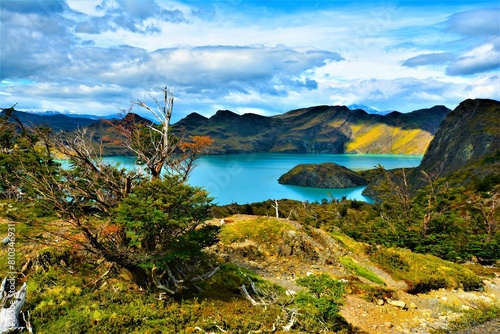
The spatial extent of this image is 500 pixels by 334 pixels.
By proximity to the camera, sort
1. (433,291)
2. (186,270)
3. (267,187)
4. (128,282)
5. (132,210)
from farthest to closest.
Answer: (267,187) → (433,291) → (186,270) → (128,282) → (132,210)

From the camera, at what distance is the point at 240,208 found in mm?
55344

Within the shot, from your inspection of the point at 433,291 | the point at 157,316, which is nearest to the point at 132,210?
the point at 157,316

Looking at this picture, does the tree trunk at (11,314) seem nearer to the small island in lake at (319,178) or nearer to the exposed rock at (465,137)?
the exposed rock at (465,137)

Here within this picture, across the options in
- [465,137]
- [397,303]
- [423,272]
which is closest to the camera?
[397,303]

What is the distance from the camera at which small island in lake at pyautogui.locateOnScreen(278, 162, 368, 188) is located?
154750mm

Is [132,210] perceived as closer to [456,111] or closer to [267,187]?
[267,187]

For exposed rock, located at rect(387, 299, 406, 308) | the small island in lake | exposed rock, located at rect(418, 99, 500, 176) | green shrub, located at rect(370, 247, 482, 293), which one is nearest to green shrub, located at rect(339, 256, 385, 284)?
green shrub, located at rect(370, 247, 482, 293)

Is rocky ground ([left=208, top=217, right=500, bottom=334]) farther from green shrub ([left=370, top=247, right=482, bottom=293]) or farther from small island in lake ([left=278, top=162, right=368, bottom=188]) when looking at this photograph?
small island in lake ([left=278, top=162, right=368, bottom=188])

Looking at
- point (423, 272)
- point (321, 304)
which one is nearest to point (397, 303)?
point (423, 272)

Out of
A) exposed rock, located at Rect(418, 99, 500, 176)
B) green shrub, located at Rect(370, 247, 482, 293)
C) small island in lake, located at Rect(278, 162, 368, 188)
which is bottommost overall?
small island in lake, located at Rect(278, 162, 368, 188)

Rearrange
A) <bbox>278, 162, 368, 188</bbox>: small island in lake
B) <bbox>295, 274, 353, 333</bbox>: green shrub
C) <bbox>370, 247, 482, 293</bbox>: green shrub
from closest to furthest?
<bbox>295, 274, 353, 333</bbox>: green shrub < <bbox>370, 247, 482, 293</bbox>: green shrub < <bbox>278, 162, 368, 188</bbox>: small island in lake

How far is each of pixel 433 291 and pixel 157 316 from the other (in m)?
19.0

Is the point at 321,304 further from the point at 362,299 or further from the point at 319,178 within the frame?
the point at 319,178

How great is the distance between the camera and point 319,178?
155 metres
